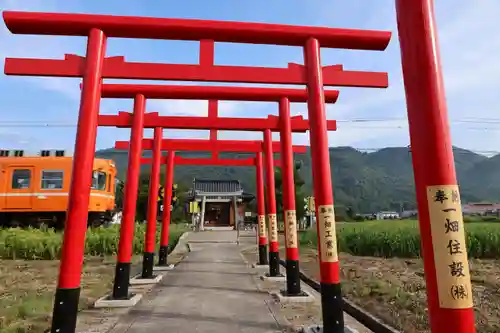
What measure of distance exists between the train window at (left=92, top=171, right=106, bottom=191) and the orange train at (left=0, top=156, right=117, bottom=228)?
10 centimetres

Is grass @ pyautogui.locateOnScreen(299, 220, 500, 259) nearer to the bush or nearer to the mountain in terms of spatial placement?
the bush

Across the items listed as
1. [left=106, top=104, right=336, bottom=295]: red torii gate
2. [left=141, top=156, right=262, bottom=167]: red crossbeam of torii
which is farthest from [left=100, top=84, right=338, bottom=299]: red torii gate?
[left=141, top=156, right=262, bottom=167]: red crossbeam of torii

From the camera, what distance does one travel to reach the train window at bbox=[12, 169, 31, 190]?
13.9 metres

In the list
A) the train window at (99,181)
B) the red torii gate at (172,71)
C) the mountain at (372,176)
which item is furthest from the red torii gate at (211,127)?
the mountain at (372,176)

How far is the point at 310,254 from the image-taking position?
14.1 meters

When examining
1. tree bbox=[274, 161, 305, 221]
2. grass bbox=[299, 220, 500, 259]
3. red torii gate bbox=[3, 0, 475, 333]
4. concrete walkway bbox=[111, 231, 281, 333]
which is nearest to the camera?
red torii gate bbox=[3, 0, 475, 333]

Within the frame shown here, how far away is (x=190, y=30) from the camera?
183 inches

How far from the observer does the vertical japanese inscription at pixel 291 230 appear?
21.8 ft

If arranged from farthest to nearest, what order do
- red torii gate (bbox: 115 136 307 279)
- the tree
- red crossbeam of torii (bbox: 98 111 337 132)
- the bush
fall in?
the tree < the bush < red torii gate (bbox: 115 136 307 279) < red crossbeam of torii (bbox: 98 111 337 132)

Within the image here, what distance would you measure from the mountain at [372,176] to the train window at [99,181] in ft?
253

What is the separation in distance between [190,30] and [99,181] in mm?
11662

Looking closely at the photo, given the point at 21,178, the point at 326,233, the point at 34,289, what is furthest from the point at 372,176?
the point at 326,233

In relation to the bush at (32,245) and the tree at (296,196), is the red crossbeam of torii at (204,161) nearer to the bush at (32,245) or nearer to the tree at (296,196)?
the bush at (32,245)

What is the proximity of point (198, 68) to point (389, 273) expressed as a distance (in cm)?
697
